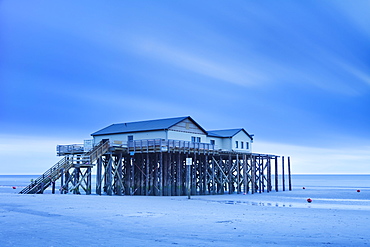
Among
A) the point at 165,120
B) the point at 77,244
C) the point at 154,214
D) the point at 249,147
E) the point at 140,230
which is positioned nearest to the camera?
the point at 77,244

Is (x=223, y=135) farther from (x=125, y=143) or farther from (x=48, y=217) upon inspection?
(x=48, y=217)

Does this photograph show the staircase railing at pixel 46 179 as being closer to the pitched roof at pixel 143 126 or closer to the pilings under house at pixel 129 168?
the pilings under house at pixel 129 168

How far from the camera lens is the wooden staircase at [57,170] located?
1292 inches

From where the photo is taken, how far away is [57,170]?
34.1m

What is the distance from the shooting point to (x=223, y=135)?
46344mm

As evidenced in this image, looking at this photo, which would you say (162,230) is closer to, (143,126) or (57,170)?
(57,170)

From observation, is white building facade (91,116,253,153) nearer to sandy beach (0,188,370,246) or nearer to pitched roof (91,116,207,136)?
pitched roof (91,116,207,136)

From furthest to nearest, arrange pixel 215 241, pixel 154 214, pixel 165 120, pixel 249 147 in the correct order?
pixel 249 147 < pixel 165 120 < pixel 154 214 < pixel 215 241

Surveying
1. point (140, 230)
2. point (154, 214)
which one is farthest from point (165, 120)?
point (140, 230)

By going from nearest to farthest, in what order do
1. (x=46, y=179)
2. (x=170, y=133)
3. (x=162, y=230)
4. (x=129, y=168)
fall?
(x=162, y=230)
(x=46, y=179)
(x=170, y=133)
(x=129, y=168)

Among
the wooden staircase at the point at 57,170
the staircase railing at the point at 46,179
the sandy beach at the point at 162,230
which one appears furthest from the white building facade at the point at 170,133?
the sandy beach at the point at 162,230

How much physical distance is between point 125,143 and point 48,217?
918 inches

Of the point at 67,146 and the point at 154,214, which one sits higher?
the point at 67,146

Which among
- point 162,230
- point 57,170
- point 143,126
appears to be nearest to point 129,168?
point 143,126
